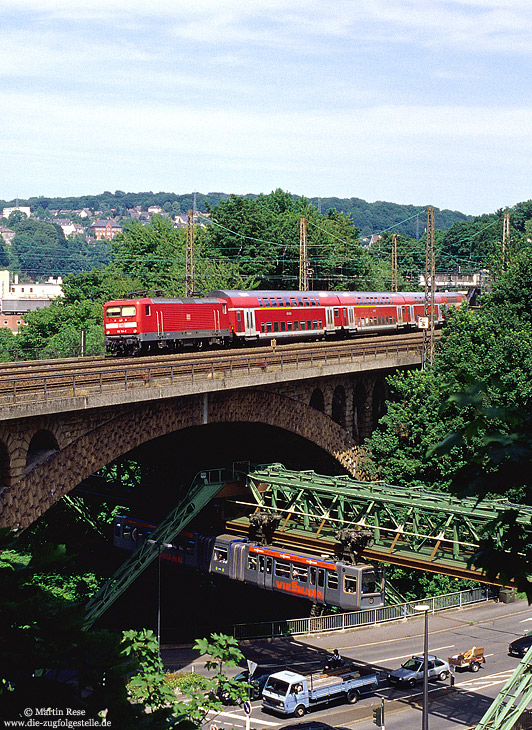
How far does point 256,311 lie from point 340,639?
20876 millimetres

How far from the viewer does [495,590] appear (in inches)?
2218

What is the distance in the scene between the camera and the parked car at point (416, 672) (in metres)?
41.1

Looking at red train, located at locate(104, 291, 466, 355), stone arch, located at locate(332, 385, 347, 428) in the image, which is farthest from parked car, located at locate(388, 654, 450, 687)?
red train, located at locate(104, 291, 466, 355)

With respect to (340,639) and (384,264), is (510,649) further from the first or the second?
(384,264)

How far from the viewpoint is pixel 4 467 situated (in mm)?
30750

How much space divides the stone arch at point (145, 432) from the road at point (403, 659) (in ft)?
34.2

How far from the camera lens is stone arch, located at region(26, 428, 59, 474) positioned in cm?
3256

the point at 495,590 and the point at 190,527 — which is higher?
the point at 190,527

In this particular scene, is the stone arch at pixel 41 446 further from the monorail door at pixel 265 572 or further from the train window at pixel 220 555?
the train window at pixel 220 555

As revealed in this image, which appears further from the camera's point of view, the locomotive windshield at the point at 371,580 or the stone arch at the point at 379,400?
the stone arch at the point at 379,400

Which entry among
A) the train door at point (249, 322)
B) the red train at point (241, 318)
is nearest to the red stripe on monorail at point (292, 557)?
the red train at point (241, 318)

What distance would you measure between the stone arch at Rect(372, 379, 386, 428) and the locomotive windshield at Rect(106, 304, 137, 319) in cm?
1678

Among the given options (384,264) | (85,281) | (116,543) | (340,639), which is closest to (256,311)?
(116,543)

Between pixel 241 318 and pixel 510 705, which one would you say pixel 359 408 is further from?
pixel 510 705
